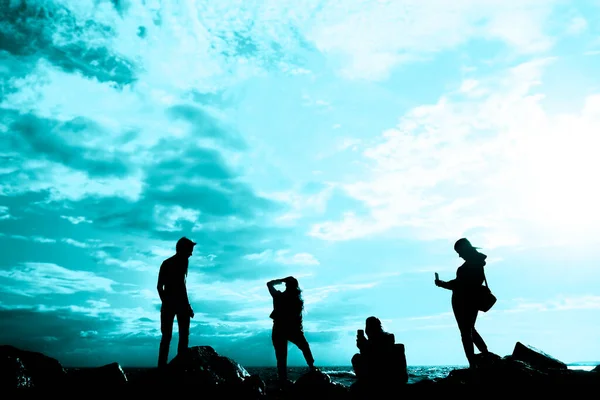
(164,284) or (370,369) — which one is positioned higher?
(164,284)

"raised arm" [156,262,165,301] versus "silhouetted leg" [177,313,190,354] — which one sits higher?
"raised arm" [156,262,165,301]

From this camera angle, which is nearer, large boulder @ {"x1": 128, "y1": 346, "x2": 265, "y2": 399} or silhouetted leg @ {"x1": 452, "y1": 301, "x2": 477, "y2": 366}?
large boulder @ {"x1": 128, "y1": 346, "x2": 265, "y2": 399}

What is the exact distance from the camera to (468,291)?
25.1 ft

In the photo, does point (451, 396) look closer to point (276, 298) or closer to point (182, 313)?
point (276, 298)

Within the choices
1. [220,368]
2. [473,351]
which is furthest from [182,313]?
[473,351]

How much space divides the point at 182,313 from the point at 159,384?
163 centimetres

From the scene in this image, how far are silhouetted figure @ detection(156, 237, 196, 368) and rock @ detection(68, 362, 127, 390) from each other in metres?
0.84

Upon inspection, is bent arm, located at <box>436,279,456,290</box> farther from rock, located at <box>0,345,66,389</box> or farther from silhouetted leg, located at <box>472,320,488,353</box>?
rock, located at <box>0,345,66,389</box>

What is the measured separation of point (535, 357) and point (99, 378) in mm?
9394

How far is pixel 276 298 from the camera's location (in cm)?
945

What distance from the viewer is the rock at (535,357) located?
824cm

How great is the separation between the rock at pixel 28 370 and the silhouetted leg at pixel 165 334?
1.88 m

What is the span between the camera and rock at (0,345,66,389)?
6.99 m

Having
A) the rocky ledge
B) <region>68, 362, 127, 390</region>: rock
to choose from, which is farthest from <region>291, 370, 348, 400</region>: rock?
<region>68, 362, 127, 390</region>: rock
